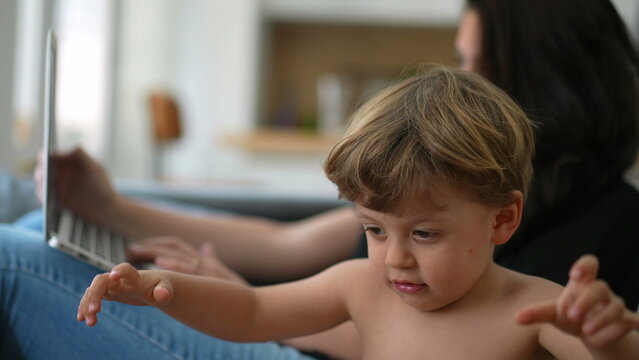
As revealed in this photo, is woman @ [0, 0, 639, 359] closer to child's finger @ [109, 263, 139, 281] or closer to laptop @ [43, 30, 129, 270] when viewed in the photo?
laptop @ [43, 30, 129, 270]

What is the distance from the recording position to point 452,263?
62 centimetres

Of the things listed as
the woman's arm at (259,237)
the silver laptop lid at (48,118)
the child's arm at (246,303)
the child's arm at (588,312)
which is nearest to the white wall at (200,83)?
the woman's arm at (259,237)

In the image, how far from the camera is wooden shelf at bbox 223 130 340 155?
13.9 feet

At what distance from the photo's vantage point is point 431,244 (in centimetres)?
61

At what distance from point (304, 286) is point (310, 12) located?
444 centimetres

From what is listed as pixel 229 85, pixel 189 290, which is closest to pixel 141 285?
pixel 189 290

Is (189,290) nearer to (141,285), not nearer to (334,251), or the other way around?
(141,285)

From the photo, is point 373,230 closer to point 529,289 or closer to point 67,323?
point 529,289

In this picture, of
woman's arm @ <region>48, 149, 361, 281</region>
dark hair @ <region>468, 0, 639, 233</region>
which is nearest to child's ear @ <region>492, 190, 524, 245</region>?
dark hair @ <region>468, 0, 639, 233</region>

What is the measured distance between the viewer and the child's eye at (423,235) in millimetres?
610

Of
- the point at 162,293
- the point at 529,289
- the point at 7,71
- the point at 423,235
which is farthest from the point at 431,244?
the point at 7,71

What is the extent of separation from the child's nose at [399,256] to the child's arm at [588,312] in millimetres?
138

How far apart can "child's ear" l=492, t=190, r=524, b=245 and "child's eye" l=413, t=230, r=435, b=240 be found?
0.23ft

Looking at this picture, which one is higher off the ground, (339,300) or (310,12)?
(310,12)
